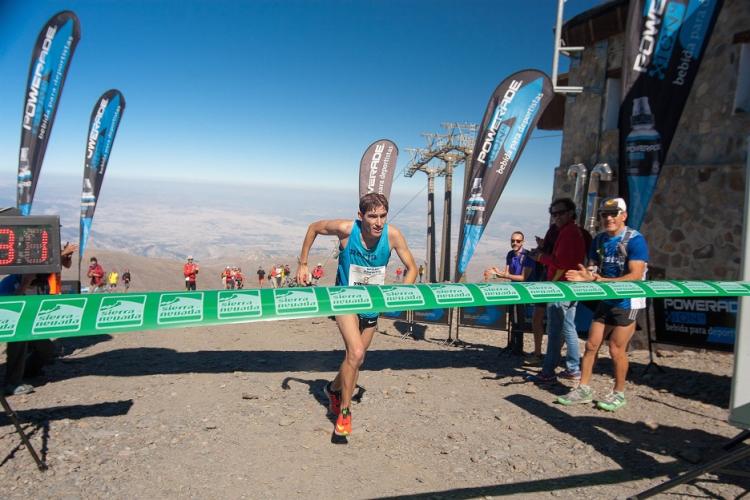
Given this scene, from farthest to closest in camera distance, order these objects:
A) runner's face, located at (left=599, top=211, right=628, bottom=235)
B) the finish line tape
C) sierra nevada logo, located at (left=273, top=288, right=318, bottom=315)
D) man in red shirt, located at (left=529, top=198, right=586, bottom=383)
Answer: man in red shirt, located at (left=529, top=198, right=586, bottom=383), runner's face, located at (left=599, top=211, right=628, bottom=235), sierra nevada logo, located at (left=273, top=288, right=318, bottom=315), the finish line tape

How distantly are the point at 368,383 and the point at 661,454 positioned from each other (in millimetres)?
2864

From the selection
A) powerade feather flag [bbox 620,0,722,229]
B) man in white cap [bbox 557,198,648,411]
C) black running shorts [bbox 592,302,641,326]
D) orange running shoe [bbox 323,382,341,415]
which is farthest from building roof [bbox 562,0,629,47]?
orange running shoe [bbox 323,382,341,415]

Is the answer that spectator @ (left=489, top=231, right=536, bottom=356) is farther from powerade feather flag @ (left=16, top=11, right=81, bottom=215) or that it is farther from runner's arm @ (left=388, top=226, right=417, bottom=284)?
powerade feather flag @ (left=16, top=11, right=81, bottom=215)

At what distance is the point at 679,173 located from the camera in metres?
7.26

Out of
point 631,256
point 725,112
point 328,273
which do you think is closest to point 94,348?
point 631,256

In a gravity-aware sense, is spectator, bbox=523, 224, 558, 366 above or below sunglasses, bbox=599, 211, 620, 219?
below

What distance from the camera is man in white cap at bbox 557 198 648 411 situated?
4227 millimetres

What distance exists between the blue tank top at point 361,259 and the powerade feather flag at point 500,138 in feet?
15.4

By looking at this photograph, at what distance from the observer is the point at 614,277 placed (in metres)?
4.40

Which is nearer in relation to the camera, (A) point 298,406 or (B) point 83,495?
(B) point 83,495

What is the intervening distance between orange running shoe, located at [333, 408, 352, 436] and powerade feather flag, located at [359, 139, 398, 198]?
33.8ft

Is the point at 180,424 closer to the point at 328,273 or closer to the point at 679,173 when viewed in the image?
the point at 679,173

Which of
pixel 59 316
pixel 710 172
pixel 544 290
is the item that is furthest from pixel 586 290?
pixel 710 172

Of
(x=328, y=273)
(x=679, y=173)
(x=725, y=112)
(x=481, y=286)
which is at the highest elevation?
(x=725, y=112)
